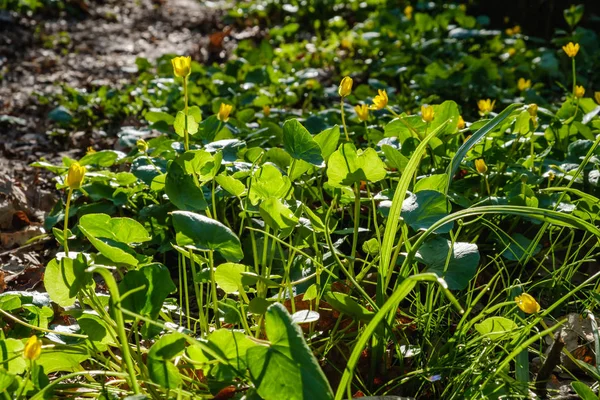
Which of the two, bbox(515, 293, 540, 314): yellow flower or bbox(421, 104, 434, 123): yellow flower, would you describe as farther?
bbox(421, 104, 434, 123): yellow flower

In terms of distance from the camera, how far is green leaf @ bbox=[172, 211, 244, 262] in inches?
46.4

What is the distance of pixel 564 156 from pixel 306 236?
42.5 inches

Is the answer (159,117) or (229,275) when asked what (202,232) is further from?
(159,117)

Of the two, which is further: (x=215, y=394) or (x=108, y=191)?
(x=108, y=191)

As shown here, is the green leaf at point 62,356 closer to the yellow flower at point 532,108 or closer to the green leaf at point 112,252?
the green leaf at point 112,252

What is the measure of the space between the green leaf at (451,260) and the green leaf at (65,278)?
658mm

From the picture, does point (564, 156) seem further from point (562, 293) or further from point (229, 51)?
point (229, 51)

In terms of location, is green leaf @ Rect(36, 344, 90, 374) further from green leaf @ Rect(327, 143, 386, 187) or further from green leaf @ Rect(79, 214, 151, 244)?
green leaf @ Rect(327, 143, 386, 187)

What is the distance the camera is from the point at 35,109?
3.63 metres

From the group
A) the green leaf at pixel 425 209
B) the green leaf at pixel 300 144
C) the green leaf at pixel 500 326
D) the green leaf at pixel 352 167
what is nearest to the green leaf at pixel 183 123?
the green leaf at pixel 300 144

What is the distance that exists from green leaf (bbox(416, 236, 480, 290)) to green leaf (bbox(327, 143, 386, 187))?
0.60ft

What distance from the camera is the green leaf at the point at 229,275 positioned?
48.9 inches

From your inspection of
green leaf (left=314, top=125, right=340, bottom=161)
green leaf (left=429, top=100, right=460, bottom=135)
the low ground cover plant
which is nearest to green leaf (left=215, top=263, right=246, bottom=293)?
the low ground cover plant

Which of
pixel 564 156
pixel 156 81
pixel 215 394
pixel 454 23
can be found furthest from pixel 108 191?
pixel 454 23
